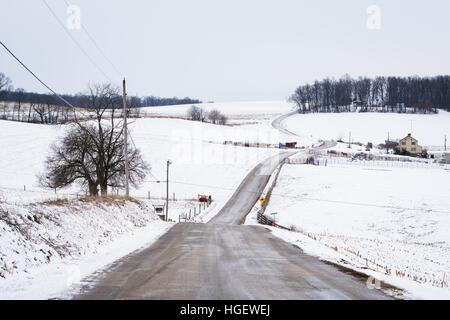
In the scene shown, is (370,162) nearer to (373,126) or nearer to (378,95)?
(373,126)

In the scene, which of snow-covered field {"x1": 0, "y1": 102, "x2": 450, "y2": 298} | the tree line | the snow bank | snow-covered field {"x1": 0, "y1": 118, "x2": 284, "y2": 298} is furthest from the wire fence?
the tree line

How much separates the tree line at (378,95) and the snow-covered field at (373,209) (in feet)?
436

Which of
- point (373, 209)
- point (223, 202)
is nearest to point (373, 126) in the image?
point (223, 202)

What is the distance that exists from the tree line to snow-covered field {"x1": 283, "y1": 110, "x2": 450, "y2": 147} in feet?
56.7

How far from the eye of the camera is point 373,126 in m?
151

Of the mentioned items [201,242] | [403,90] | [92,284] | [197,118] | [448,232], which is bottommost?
[448,232]

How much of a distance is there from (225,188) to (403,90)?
159 metres

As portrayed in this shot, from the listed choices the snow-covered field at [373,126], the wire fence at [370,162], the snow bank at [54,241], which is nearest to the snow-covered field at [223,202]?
the snow bank at [54,241]

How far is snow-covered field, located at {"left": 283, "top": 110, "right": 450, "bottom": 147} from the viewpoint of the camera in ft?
447

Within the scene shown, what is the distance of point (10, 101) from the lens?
193 metres

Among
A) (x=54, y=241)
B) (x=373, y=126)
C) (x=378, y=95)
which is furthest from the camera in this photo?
(x=378, y=95)

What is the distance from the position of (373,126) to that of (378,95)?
183 ft
